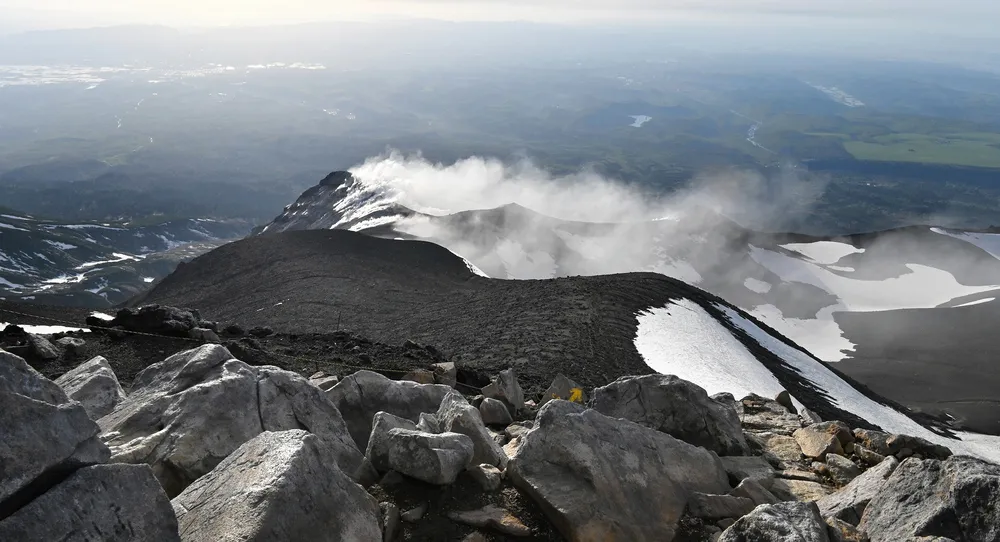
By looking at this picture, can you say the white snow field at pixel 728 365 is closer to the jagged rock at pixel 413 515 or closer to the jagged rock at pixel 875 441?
the jagged rock at pixel 875 441

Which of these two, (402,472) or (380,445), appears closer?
(402,472)

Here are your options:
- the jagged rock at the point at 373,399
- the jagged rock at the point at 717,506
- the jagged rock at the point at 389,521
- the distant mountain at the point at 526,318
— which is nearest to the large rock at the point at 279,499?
the jagged rock at the point at 389,521

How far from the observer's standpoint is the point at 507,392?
16.1 meters

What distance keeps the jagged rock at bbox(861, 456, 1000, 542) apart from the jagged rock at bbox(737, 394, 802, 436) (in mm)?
6738

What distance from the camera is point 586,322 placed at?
33.7 metres

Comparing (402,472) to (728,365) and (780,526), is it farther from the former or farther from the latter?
(728,365)

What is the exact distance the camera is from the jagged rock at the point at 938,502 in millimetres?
8055

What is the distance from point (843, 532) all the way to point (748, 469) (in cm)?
338

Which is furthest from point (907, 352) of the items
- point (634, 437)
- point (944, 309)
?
point (634, 437)

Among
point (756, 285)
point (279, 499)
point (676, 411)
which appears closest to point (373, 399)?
point (279, 499)

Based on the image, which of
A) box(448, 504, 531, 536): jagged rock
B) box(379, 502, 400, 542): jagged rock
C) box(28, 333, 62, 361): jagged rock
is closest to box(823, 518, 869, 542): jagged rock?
box(448, 504, 531, 536): jagged rock

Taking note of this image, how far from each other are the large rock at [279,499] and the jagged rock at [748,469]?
248 inches

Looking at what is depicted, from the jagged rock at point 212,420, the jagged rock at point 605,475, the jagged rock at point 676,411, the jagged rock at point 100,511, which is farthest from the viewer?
the jagged rock at point 676,411

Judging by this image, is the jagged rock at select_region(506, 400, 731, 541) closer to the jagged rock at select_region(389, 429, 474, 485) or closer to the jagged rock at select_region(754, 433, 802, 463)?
the jagged rock at select_region(389, 429, 474, 485)
